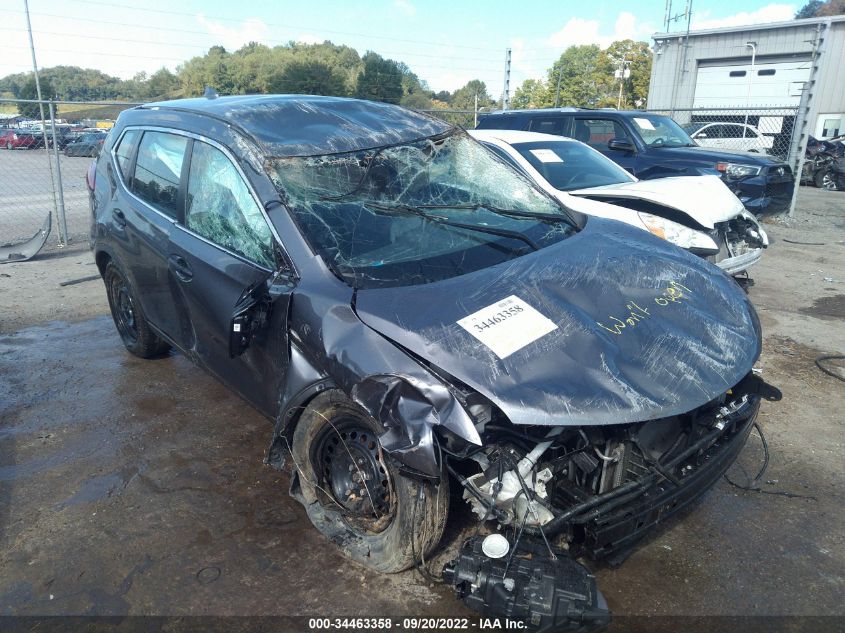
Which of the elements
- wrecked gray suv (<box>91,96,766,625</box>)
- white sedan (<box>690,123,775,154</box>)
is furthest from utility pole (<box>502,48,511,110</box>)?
wrecked gray suv (<box>91,96,766,625</box>)

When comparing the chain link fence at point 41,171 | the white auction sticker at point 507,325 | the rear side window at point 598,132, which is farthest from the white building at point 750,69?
the white auction sticker at point 507,325

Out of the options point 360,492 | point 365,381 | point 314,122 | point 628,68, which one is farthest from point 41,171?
point 628,68

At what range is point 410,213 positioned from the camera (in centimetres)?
321

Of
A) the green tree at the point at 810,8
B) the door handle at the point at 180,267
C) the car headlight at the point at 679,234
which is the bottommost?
the car headlight at the point at 679,234

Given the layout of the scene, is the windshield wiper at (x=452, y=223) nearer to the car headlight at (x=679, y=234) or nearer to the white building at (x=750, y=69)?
the car headlight at (x=679, y=234)

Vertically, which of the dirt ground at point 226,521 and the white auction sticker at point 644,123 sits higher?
the white auction sticker at point 644,123

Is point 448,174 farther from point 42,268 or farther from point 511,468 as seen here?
point 42,268

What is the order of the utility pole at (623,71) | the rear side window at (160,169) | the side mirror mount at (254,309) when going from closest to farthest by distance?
the side mirror mount at (254,309)
the rear side window at (160,169)
the utility pole at (623,71)

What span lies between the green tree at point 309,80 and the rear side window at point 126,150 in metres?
30.1

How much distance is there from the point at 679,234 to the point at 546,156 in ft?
5.85

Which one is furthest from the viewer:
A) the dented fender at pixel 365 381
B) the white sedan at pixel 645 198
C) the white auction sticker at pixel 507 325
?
the white sedan at pixel 645 198

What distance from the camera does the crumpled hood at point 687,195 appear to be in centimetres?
580

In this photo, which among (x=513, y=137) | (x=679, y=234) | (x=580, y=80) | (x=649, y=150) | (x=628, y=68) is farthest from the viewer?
(x=580, y=80)

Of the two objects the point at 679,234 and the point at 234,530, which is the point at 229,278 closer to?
the point at 234,530
